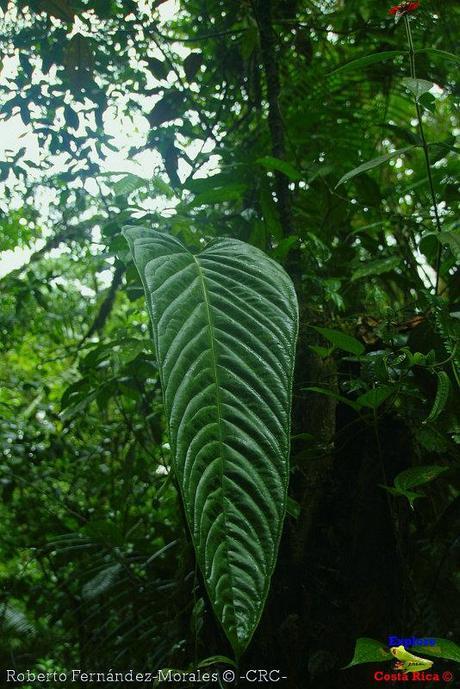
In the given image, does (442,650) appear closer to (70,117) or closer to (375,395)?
(375,395)

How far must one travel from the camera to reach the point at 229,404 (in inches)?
19.6

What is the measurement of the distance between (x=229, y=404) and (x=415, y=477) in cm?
39

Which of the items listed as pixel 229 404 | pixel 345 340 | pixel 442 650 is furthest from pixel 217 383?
pixel 442 650

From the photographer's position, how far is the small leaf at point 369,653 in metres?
0.66

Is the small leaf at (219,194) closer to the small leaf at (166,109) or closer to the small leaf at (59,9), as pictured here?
the small leaf at (166,109)

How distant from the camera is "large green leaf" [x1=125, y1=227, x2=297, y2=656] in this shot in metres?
0.43

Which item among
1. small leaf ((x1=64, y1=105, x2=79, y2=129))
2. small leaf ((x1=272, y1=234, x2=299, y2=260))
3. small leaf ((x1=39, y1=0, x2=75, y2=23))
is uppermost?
small leaf ((x1=39, y1=0, x2=75, y2=23))

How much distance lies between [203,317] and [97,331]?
1.55 meters

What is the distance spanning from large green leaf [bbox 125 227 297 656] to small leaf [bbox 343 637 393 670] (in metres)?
0.32

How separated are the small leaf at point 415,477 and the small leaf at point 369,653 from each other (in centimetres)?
18

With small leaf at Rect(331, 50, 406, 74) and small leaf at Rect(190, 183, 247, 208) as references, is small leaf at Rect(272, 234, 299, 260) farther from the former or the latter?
small leaf at Rect(331, 50, 406, 74)

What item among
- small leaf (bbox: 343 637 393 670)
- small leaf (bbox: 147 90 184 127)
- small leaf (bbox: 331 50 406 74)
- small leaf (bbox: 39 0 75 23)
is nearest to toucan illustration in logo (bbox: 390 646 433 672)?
small leaf (bbox: 343 637 393 670)

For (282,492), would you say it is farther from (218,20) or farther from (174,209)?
(218,20)

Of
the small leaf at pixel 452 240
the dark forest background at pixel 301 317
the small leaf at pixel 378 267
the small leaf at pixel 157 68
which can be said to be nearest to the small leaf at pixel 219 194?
A: the dark forest background at pixel 301 317
